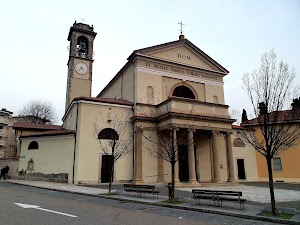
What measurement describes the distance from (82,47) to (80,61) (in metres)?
2.05

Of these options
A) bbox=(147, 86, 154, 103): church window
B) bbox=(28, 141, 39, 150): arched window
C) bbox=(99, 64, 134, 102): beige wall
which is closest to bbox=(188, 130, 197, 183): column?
bbox=(147, 86, 154, 103): church window

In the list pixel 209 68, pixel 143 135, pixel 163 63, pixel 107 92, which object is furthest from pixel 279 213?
pixel 107 92

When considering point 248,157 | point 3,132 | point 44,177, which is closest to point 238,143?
point 248,157

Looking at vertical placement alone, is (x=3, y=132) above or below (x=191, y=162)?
above

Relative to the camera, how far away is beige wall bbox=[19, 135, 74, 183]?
1964 cm

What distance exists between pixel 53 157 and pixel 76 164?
281 cm

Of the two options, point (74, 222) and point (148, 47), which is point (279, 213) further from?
point (148, 47)

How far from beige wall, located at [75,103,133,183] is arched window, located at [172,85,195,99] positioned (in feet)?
17.2

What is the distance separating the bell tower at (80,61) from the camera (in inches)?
1175

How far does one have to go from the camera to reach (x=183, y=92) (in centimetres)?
2389

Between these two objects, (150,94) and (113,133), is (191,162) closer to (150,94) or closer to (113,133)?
(113,133)

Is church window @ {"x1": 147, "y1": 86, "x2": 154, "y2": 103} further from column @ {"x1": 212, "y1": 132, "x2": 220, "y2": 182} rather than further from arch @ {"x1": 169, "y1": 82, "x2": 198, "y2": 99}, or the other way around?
column @ {"x1": 212, "y1": 132, "x2": 220, "y2": 182}

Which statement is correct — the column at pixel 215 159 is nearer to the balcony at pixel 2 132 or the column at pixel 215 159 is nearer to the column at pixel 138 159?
the column at pixel 138 159

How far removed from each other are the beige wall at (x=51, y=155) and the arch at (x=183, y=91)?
1009cm
